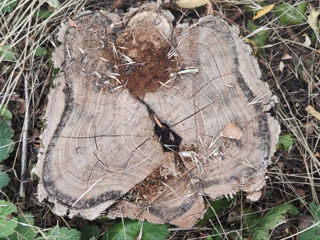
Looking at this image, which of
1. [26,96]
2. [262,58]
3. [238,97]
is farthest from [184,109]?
[26,96]

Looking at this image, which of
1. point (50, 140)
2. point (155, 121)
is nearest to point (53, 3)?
point (50, 140)

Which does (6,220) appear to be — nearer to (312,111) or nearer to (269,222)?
(269,222)

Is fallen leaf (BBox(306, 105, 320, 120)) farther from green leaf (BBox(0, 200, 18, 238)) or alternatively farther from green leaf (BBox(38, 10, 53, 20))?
green leaf (BBox(0, 200, 18, 238))

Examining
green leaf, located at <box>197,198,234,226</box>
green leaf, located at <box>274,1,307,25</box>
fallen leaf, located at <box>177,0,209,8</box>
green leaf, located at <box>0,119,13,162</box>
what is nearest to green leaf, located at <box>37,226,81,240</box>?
green leaf, located at <box>0,119,13,162</box>

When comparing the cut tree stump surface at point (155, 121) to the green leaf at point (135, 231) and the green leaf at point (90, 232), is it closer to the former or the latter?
the green leaf at point (135, 231)

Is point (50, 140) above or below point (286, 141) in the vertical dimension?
above

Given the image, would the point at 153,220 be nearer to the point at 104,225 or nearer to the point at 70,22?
the point at 104,225

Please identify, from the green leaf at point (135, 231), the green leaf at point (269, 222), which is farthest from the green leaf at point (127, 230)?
the green leaf at point (269, 222)
